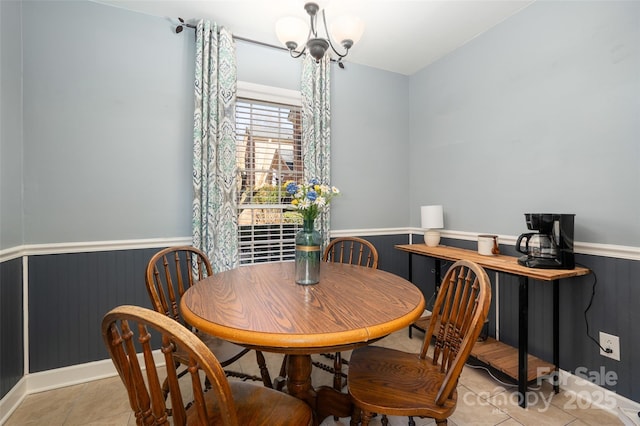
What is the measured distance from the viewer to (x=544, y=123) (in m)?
2.14

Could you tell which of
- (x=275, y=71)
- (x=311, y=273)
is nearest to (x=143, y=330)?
(x=311, y=273)

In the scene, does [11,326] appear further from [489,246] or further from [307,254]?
[489,246]

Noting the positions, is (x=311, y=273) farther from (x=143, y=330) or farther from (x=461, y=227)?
(x=461, y=227)

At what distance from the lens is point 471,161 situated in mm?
2709

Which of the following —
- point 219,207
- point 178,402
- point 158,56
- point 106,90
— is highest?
point 158,56

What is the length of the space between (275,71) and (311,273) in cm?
A: 209

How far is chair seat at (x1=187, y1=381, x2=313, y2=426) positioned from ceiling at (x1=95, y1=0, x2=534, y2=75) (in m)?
2.41

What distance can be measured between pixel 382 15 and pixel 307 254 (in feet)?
6.75

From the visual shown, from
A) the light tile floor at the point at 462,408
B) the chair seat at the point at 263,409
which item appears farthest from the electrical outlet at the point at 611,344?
the chair seat at the point at 263,409

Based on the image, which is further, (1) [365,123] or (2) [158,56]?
(1) [365,123]

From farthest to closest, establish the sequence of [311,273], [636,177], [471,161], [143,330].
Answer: [471,161]
[636,177]
[311,273]
[143,330]

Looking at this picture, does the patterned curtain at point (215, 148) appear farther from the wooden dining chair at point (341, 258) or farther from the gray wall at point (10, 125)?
the gray wall at point (10, 125)

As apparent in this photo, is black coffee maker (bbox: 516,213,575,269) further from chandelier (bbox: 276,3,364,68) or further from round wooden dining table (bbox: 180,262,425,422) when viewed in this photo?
chandelier (bbox: 276,3,364,68)

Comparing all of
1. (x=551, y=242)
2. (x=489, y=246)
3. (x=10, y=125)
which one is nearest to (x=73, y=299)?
(x=10, y=125)
